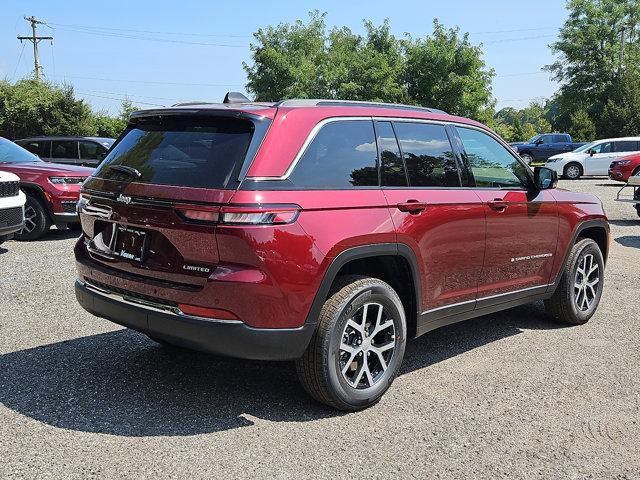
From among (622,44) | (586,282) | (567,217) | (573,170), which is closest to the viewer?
(567,217)

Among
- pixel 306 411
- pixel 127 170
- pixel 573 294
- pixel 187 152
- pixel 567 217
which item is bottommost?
pixel 306 411

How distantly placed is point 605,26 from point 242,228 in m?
60.6

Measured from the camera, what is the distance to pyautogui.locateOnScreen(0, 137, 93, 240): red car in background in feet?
33.9

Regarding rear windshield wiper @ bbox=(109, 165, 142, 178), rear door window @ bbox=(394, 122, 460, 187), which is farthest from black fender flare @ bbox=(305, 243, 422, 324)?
rear windshield wiper @ bbox=(109, 165, 142, 178)

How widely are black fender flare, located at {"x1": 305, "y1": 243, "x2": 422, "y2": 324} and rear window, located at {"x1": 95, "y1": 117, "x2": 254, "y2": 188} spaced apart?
0.76m

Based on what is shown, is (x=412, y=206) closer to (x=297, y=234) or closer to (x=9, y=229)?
(x=297, y=234)

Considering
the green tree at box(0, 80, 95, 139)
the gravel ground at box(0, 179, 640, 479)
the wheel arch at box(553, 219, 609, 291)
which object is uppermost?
the green tree at box(0, 80, 95, 139)

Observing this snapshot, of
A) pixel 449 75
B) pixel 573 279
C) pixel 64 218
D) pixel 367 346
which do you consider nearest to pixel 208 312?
pixel 367 346

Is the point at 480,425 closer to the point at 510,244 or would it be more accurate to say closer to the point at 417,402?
the point at 417,402

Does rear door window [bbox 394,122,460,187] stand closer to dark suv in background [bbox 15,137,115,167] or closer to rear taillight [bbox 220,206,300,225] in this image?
rear taillight [bbox 220,206,300,225]

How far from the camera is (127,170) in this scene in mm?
3900

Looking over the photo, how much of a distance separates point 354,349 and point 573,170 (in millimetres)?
23912

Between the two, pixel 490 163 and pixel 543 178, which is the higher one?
pixel 490 163

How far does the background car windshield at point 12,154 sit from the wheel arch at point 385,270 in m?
8.93
